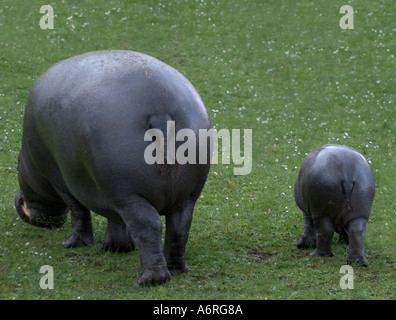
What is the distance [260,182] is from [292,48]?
774 cm

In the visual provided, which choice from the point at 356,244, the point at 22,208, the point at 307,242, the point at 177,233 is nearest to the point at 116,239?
the point at 177,233

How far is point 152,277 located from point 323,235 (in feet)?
7.18

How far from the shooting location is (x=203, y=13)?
20578 millimetres

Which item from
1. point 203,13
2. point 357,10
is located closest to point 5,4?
point 203,13

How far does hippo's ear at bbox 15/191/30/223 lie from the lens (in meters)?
9.25

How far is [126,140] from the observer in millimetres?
6754

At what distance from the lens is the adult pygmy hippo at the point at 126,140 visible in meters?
6.79

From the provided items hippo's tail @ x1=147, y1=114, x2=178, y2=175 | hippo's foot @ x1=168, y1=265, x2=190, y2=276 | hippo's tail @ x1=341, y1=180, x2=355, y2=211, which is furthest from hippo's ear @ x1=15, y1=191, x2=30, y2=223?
hippo's tail @ x1=341, y1=180, x2=355, y2=211

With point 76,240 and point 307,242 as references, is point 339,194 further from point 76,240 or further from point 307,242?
point 76,240

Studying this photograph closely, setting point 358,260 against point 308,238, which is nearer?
point 358,260

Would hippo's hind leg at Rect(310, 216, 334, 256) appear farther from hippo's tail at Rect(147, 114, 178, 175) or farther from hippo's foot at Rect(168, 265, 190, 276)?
hippo's tail at Rect(147, 114, 178, 175)

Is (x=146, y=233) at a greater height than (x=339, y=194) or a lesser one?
lesser

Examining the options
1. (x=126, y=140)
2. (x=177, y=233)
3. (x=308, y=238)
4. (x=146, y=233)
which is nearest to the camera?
(x=126, y=140)

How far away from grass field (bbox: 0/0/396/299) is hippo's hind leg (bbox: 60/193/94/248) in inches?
A: 6.9
